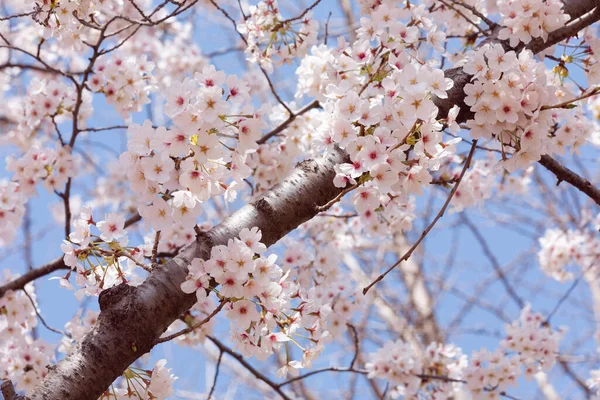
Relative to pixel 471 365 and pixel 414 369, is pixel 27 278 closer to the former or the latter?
pixel 414 369

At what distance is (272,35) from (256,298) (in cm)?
134

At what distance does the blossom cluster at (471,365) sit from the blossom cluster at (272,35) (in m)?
1.39

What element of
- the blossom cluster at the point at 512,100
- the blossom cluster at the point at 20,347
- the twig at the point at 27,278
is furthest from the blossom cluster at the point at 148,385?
the blossom cluster at the point at 512,100

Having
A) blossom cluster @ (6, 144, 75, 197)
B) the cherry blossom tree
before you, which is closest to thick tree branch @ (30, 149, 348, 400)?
the cherry blossom tree

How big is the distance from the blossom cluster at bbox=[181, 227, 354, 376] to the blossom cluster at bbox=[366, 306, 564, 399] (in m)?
0.97

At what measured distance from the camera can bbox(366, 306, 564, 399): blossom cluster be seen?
2592mm

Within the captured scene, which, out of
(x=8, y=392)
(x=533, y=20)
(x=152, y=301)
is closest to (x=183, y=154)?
(x=152, y=301)

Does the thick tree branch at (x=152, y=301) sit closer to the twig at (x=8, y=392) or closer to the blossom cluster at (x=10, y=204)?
the twig at (x=8, y=392)

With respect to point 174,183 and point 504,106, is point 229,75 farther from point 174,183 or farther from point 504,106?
point 504,106

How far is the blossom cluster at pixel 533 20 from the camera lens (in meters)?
1.84

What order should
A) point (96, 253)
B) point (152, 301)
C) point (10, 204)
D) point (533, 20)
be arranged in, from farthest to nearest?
point (10, 204) → point (533, 20) → point (96, 253) → point (152, 301)

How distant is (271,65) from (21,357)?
1.60 meters

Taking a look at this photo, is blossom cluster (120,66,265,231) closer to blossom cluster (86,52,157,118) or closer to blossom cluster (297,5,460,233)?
blossom cluster (297,5,460,233)

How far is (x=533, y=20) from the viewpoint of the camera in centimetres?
186
